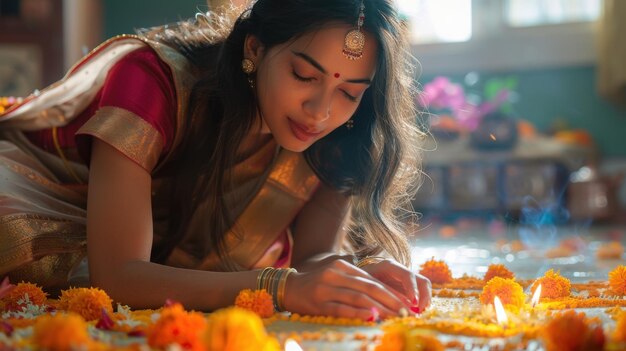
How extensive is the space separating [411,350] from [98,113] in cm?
90

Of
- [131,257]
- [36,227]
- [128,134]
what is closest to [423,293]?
[131,257]

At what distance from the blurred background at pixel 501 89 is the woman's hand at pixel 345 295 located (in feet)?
10.9

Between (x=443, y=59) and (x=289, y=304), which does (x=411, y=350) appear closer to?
(x=289, y=304)

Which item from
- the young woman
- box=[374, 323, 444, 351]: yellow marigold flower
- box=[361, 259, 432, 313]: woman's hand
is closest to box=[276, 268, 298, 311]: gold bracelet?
the young woman

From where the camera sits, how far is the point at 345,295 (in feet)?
4.25

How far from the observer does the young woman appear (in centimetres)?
144

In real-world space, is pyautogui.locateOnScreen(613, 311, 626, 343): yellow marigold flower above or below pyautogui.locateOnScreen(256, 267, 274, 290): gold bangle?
above

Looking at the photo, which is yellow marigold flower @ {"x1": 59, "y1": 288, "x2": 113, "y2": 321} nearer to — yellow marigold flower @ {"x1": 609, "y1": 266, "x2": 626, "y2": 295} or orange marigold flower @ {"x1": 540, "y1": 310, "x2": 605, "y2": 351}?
orange marigold flower @ {"x1": 540, "y1": 310, "x2": 605, "y2": 351}

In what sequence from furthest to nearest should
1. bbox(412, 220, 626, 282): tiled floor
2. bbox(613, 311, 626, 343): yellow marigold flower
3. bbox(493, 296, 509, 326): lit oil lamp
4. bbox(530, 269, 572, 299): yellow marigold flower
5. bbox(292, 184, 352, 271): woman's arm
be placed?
1. bbox(412, 220, 626, 282): tiled floor
2. bbox(292, 184, 352, 271): woman's arm
3. bbox(530, 269, 572, 299): yellow marigold flower
4. bbox(493, 296, 509, 326): lit oil lamp
5. bbox(613, 311, 626, 343): yellow marigold flower

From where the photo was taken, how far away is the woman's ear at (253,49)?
1.67 metres

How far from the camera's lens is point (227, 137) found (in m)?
1.70

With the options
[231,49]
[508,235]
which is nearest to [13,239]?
[231,49]

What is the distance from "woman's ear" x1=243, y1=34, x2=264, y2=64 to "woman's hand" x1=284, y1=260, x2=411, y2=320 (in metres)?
0.53

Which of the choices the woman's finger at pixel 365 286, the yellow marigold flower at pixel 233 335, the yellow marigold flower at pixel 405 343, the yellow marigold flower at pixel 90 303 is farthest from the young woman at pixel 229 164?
the yellow marigold flower at pixel 233 335
